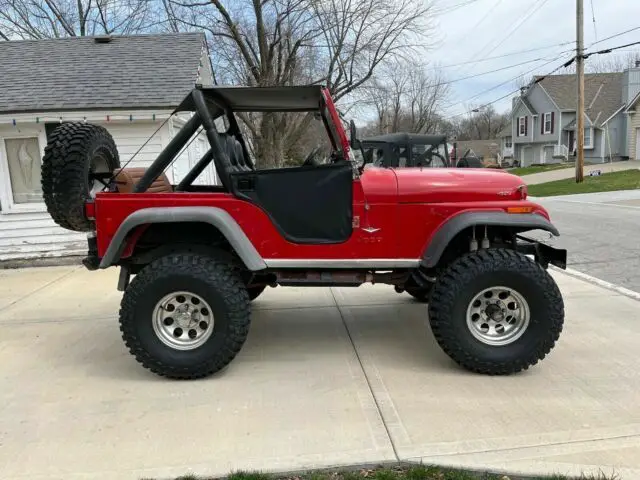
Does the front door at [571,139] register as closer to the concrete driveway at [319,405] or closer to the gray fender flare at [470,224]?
the concrete driveway at [319,405]

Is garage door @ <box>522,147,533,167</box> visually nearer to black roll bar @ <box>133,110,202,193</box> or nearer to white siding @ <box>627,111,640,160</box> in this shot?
white siding @ <box>627,111,640,160</box>

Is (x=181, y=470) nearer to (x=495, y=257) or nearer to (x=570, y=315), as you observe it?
(x=495, y=257)

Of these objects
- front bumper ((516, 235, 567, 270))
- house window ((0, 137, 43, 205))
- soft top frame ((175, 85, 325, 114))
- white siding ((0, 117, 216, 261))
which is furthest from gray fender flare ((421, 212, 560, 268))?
house window ((0, 137, 43, 205))

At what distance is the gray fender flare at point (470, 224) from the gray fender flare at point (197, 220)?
1258mm

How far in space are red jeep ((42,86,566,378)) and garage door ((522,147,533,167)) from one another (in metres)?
47.2

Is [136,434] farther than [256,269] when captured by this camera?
No

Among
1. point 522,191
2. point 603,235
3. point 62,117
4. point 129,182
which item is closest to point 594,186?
point 603,235

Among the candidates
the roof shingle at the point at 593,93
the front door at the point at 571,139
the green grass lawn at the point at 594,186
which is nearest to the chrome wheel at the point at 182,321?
the green grass lawn at the point at 594,186

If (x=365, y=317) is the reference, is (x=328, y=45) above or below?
above

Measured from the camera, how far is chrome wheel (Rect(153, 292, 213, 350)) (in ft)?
12.5

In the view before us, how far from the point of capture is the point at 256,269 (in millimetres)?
3713

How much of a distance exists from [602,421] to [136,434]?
281 centimetres

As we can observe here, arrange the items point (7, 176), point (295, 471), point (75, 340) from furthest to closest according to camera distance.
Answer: point (7, 176)
point (75, 340)
point (295, 471)

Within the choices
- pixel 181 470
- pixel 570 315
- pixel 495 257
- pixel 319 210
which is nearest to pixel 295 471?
pixel 181 470
